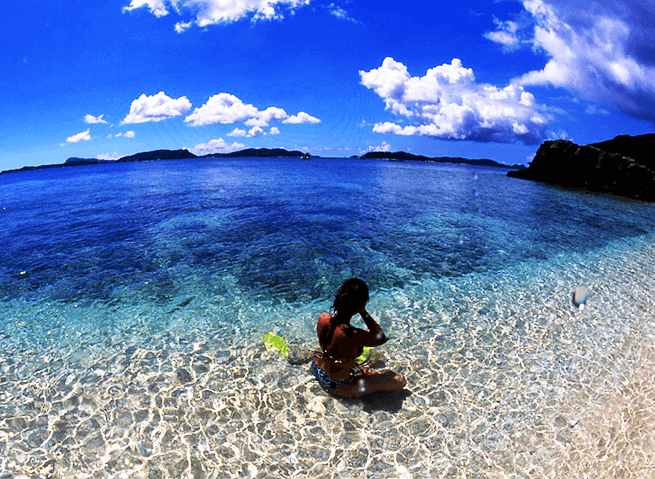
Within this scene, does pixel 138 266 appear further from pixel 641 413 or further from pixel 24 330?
pixel 641 413

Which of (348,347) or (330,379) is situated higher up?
(348,347)

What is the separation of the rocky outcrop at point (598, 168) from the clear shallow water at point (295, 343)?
2191 inches

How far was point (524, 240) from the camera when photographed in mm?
19922

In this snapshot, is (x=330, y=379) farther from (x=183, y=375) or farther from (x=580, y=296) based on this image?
(x=580, y=296)

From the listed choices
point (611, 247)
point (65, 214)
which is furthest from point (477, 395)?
point (65, 214)

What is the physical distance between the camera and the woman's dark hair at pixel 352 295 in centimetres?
566

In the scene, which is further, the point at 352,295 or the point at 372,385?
the point at 372,385

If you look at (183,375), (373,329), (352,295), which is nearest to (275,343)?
(183,375)

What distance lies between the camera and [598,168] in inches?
2616

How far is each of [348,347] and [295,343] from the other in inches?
121

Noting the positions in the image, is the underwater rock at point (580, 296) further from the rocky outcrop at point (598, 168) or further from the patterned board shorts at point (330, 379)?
the rocky outcrop at point (598, 168)


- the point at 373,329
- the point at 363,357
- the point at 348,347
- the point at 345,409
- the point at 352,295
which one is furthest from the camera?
the point at 363,357

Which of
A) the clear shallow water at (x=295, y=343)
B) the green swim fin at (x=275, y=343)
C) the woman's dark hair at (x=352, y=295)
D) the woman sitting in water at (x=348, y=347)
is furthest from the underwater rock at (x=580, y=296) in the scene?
the green swim fin at (x=275, y=343)

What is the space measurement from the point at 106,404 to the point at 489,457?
7.70 m
